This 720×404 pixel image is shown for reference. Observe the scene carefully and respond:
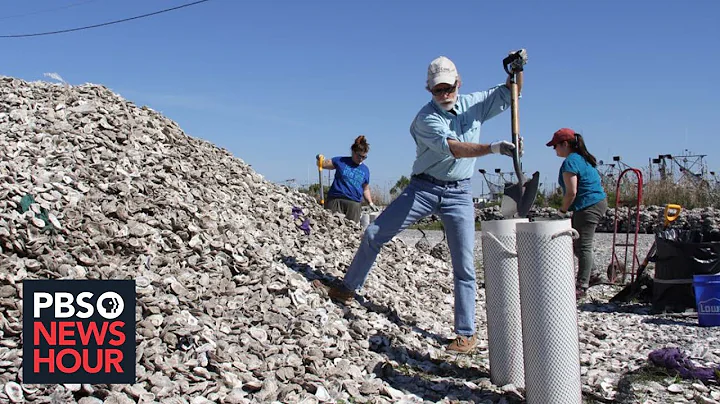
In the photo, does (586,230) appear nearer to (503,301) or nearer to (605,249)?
(503,301)

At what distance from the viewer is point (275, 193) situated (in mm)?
6992

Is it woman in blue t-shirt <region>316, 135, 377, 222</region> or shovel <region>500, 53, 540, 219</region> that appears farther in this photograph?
woman in blue t-shirt <region>316, 135, 377, 222</region>

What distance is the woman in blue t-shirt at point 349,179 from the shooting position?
25.2 feet

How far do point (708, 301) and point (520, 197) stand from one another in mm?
2521

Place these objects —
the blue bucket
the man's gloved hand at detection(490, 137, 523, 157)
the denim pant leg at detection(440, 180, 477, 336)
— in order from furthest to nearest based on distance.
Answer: the blue bucket
the denim pant leg at detection(440, 180, 477, 336)
the man's gloved hand at detection(490, 137, 523, 157)

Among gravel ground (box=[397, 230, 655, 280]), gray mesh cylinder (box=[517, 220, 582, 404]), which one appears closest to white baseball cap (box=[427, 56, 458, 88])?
gray mesh cylinder (box=[517, 220, 582, 404])

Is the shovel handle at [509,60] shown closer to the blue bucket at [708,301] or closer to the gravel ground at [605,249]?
the blue bucket at [708,301]

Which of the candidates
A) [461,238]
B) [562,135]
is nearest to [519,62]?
[461,238]

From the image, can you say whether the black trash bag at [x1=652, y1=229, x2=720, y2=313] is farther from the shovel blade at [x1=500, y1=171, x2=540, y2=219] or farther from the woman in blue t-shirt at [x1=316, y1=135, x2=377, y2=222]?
the woman in blue t-shirt at [x1=316, y1=135, x2=377, y2=222]

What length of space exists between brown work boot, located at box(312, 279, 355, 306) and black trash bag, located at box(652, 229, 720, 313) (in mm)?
3029

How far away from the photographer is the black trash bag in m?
5.56

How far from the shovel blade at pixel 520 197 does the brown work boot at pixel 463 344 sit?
97 cm

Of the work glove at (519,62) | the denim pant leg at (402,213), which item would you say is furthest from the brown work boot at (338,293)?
the work glove at (519,62)

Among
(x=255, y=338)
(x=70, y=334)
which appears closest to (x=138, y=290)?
(x=70, y=334)
